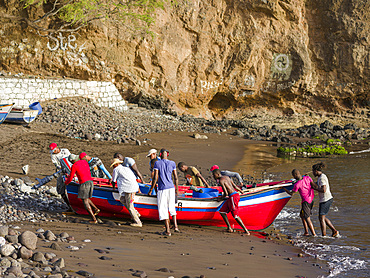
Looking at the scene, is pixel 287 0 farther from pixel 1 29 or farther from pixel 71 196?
pixel 71 196

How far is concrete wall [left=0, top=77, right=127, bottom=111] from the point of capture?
2189 cm

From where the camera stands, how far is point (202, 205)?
912 cm

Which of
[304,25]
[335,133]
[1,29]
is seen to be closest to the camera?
[1,29]

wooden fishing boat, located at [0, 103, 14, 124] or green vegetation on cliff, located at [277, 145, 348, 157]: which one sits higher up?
wooden fishing boat, located at [0, 103, 14, 124]

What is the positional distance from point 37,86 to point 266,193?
17547mm

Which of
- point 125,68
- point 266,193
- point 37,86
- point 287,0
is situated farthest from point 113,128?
point 287,0

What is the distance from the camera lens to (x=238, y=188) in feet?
30.4

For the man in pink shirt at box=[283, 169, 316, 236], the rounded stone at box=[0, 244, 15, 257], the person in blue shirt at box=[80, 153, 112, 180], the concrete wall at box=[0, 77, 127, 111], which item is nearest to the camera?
the rounded stone at box=[0, 244, 15, 257]

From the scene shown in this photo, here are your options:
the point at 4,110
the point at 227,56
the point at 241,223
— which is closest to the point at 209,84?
the point at 227,56

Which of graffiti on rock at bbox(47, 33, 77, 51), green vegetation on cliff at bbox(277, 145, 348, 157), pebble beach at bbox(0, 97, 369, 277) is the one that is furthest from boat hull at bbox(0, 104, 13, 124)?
green vegetation on cliff at bbox(277, 145, 348, 157)

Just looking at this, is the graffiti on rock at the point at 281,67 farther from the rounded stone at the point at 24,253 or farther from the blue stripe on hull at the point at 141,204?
the rounded stone at the point at 24,253

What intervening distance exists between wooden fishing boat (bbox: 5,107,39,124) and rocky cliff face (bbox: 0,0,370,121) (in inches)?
343

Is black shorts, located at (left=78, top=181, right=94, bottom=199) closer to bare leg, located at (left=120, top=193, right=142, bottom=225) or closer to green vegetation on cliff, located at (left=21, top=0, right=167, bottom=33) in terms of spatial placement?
bare leg, located at (left=120, top=193, right=142, bottom=225)

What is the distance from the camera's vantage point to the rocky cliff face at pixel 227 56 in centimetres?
2772
